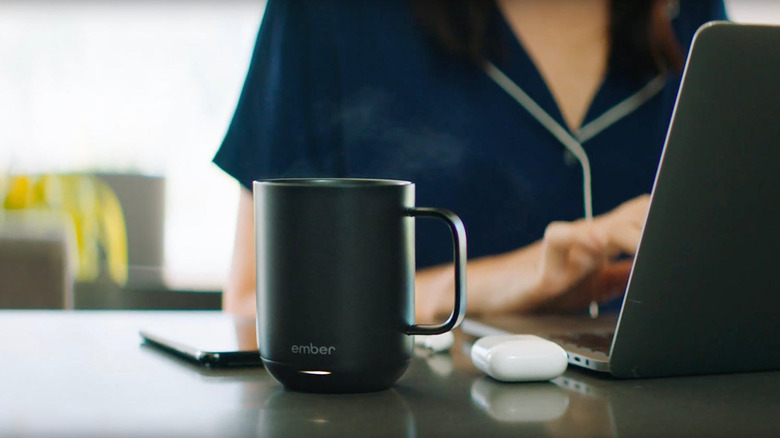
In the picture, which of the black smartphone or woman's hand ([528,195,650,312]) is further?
woman's hand ([528,195,650,312])

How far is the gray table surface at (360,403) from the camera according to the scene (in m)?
0.46

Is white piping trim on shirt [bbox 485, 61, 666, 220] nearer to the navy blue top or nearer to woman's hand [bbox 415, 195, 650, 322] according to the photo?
the navy blue top

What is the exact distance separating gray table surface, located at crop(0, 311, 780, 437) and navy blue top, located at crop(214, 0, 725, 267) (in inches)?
29.5

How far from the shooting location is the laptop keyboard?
2.16 feet

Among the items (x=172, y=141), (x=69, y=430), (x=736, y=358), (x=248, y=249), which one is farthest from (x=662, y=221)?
(x=172, y=141)

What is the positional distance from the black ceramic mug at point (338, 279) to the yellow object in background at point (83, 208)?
110 inches

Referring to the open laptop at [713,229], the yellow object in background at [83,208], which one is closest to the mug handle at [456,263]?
the open laptop at [713,229]

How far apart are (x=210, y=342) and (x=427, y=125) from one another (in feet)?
2.65

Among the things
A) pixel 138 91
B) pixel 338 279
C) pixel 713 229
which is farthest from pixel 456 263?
pixel 138 91

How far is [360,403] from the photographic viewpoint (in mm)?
516

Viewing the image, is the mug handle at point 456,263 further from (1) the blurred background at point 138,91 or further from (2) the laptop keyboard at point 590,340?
(1) the blurred background at point 138,91

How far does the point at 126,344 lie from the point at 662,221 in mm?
462

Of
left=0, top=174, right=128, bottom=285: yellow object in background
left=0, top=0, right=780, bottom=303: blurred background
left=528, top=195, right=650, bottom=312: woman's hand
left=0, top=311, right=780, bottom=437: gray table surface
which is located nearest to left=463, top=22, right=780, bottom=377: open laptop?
left=0, top=311, right=780, bottom=437: gray table surface

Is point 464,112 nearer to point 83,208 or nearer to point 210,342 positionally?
point 210,342
